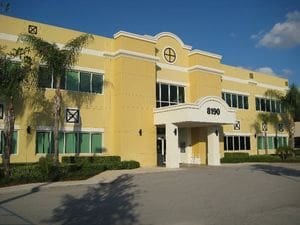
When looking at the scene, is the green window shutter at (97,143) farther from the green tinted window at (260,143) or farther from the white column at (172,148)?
the green tinted window at (260,143)

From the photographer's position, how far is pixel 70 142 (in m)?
24.0

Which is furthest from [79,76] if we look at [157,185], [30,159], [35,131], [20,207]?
[20,207]

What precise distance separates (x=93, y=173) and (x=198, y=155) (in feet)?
43.2

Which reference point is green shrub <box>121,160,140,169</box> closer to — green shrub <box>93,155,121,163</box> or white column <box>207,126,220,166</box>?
green shrub <box>93,155,121,163</box>

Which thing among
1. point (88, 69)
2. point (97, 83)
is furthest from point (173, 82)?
point (88, 69)

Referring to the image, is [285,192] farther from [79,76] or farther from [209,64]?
[209,64]

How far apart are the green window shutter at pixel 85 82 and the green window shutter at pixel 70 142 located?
135 inches

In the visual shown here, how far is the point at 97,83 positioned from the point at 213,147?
10967 mm

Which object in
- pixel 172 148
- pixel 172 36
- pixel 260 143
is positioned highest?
pixel 172 36

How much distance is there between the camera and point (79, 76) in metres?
25.0

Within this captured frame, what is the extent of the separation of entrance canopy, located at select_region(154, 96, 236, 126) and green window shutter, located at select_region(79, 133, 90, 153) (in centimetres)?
556

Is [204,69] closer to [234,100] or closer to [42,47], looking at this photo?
[234,100]

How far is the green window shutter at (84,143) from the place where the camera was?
24.5m

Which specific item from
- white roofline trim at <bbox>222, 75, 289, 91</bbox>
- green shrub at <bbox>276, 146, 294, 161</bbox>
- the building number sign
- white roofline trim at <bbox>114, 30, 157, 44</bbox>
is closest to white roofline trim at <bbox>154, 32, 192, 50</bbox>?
white roofline trim at <bbox>114, 30, 157, 44</bbox>
